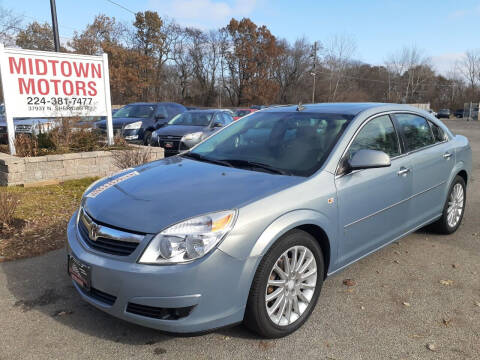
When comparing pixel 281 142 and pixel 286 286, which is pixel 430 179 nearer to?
pixel 281 142

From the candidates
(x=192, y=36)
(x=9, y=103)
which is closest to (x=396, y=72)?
(x=192, y=36)

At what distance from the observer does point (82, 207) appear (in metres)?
3.07

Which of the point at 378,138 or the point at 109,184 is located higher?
the point at 378,138

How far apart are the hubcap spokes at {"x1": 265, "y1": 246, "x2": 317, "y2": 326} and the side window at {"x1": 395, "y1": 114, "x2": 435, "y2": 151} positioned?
187 centimetres

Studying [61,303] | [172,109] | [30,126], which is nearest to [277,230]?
[61,303]

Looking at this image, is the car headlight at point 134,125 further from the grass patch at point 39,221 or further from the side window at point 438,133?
the side window at point 438,133

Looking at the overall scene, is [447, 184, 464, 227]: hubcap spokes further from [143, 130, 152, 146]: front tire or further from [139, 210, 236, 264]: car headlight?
[143, 130, 152, 146]: front tire

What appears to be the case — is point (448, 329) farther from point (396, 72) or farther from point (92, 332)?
point (396, 72)

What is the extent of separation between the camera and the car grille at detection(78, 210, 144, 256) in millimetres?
2447

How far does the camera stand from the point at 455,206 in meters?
4.93

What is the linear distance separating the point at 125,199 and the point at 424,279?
9.41 feet

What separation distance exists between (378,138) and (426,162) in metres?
0.80

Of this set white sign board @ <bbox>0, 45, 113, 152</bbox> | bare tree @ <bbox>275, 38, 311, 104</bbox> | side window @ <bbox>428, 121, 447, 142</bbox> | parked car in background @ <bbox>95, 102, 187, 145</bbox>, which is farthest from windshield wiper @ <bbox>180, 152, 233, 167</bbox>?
bare tree @ <bbox>275, 38, 311, 104</bbox>

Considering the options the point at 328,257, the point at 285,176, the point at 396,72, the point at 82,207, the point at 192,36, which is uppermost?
the point at 192,36
